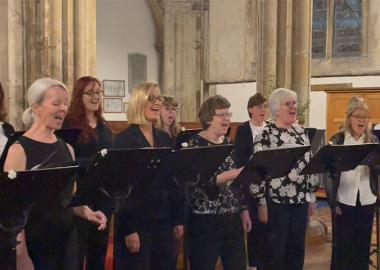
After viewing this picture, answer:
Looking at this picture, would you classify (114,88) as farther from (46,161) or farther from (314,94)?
(46,161)

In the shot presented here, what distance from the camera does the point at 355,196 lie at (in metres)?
4.62

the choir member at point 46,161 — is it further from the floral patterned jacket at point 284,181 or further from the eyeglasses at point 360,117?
A: the eyeglasses at point 360,117

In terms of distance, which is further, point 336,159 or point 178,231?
point 336,159

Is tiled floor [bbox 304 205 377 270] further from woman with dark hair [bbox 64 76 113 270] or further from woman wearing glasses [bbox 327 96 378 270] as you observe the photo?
woman with dark hair [bbox 64 76 113 270]

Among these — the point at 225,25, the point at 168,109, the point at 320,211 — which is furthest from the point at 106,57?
the point at 168,109

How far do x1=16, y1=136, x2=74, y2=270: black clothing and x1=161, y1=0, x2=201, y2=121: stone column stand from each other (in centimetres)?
1325

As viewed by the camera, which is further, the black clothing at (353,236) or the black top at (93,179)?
the black clothing at (353,236)

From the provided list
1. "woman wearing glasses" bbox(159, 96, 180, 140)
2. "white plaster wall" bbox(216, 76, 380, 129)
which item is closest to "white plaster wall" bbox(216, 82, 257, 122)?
"white plaster wall" bbox(216, 76, 380, 129)

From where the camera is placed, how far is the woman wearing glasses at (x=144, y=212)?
355 centimetres

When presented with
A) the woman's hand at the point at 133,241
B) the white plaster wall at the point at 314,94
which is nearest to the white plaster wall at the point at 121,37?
the white plaster wall at the point at 314,94

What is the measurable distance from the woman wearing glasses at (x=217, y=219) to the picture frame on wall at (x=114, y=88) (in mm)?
13421

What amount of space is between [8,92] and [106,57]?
34.3 ft

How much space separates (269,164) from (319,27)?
10.9m

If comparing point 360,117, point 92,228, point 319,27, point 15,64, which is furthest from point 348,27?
point 92,228
